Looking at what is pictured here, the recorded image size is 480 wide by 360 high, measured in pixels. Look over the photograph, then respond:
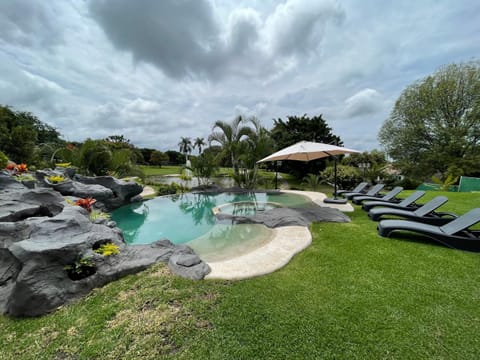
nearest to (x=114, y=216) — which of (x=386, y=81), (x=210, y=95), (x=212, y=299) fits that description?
(x=212, y=299)

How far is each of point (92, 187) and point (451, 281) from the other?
10.2 metres

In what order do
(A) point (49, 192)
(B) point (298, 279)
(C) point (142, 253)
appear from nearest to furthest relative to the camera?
(B) point (298, 279) < (C) point (142, 253) < (A) point (49, 192)

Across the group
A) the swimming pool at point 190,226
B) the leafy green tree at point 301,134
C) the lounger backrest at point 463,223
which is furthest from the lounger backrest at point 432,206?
the leafy green tree at point 301,134

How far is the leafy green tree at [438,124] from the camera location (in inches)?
623

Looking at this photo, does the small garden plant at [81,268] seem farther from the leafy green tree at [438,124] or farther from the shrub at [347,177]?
the leafy green tree at [438,124]

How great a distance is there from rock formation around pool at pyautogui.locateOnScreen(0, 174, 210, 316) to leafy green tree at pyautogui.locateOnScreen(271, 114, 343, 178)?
18.5 meters

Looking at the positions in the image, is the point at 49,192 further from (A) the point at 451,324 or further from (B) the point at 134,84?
(B) the point at 134,84

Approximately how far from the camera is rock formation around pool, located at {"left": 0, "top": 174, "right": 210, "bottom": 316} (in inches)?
89.4

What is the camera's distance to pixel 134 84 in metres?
11.5

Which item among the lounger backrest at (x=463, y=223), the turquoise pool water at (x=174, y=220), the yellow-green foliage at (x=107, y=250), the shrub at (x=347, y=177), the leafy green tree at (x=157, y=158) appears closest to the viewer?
the yellow-green foliage at (x=107, y=250)

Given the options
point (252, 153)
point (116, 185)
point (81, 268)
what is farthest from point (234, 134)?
point (81, 268)

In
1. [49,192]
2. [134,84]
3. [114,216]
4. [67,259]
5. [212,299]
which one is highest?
[134,84]

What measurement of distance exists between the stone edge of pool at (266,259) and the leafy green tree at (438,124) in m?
19.1

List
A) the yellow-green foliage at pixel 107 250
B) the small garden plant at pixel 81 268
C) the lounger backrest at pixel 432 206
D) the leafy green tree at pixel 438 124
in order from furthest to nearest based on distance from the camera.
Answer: the leafy green tree at pixel 438 124 < the lounger backrest at pixel 432 206 < the yellow-green foliage at pixel 107 250 < the small garden plant at pixel 81 268
